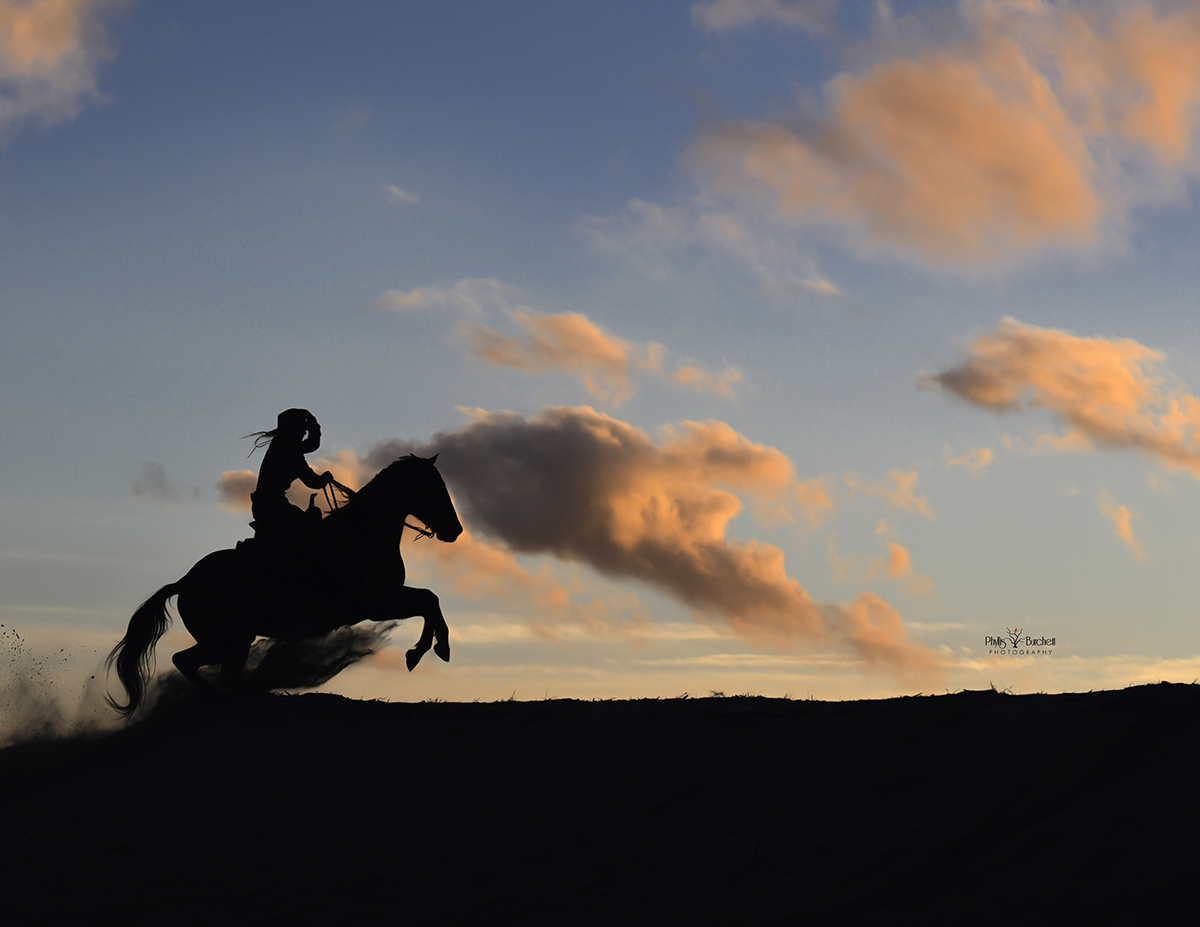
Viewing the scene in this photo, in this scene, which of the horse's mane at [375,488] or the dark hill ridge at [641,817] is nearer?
the dark hill ridge at [641,817]

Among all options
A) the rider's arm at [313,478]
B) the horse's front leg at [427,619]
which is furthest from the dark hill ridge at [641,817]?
the rider's arm at [313,478]

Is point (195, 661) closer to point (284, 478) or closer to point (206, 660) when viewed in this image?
point (206, 660)

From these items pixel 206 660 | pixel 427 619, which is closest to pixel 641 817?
pixel 427 619

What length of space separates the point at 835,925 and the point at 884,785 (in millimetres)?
2295

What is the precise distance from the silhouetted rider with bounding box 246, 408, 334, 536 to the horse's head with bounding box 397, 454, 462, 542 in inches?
46.4

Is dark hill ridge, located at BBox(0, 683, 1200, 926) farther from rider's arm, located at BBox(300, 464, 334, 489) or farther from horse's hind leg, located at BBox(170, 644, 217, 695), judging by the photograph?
rider's arm, located at BBox(300, 464, 334, 489)

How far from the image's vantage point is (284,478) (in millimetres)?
13344

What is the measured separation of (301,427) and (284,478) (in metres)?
0.66

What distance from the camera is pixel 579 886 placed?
7.63 m

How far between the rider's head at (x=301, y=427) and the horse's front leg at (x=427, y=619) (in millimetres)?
2154

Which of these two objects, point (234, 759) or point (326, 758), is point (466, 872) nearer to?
point (326, 758)

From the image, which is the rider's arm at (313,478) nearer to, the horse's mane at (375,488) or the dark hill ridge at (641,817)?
the horse's mane at (375,488)

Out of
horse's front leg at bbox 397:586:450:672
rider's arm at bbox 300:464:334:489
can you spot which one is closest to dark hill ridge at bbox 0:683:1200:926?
horse's front leg at bbox 397:586:450:672

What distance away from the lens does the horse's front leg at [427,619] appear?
43.4ft
